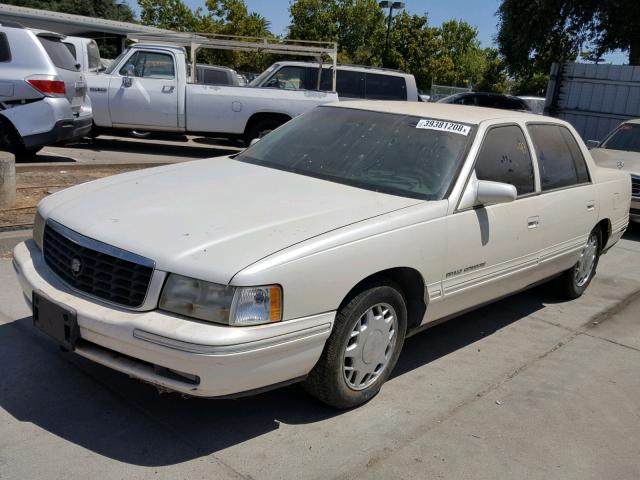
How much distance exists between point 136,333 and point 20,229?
144 inches

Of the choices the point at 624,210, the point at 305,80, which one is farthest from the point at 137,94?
the point at 624,210

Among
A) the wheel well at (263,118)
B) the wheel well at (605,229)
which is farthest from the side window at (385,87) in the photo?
the wheel well at (605,229)

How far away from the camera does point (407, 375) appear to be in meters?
4.08

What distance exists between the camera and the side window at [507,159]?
13.9 ft

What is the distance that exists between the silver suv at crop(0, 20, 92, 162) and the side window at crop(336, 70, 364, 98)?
19.5 feet

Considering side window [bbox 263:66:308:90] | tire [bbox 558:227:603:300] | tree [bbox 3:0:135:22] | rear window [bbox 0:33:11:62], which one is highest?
tree [bbox 3:0:135:22]

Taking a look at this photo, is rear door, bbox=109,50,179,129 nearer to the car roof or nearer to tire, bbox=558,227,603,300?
the car roof

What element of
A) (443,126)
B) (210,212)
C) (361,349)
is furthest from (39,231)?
(443,126)

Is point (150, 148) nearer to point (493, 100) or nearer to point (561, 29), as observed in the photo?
point (493, 100)

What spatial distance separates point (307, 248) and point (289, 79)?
1066 cm

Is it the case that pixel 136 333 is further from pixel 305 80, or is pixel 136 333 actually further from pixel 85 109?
pixel 305 80

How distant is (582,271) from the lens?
5816 mm

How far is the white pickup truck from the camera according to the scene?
39.8 feet

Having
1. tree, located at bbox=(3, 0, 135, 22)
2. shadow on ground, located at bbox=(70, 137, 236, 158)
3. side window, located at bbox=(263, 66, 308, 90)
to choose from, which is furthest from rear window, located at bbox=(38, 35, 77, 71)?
tree, located at bbox=(3, 0, 135, 22)
